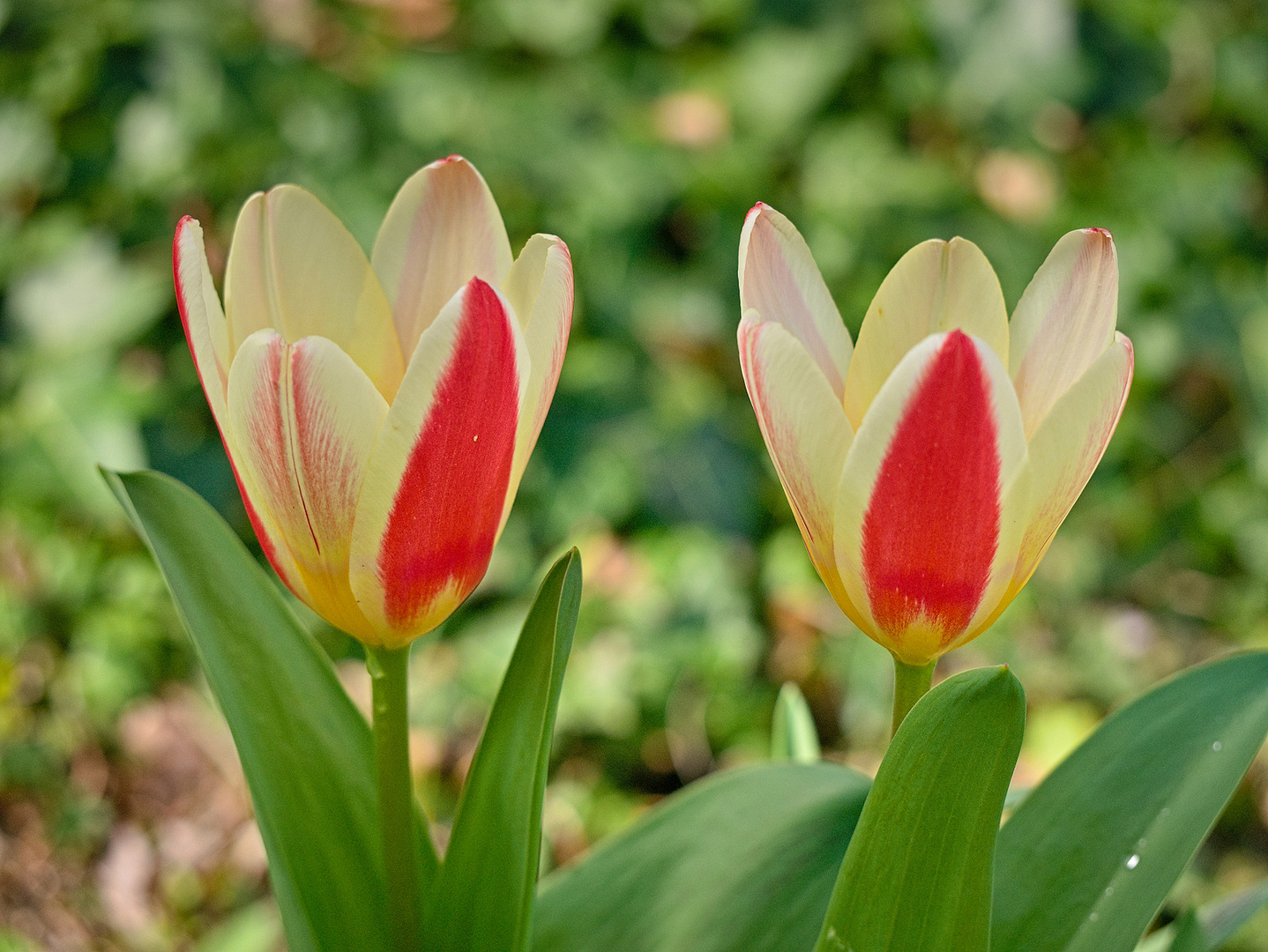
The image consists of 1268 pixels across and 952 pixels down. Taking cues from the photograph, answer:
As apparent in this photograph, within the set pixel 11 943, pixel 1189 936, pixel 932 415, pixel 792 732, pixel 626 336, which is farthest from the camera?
pixel 626 336

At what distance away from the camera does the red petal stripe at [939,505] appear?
1.05 feet

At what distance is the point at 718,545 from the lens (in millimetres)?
1362

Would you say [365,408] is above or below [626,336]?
above

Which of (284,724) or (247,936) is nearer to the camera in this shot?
(284,724)

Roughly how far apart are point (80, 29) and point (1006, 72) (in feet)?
4.02

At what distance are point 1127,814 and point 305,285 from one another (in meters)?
0.36

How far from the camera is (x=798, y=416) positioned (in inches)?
13.6

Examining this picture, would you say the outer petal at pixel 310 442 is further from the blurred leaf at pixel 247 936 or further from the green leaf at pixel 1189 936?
the blurred leaf at pixel 247 936

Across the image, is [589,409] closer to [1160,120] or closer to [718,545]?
[718,545]

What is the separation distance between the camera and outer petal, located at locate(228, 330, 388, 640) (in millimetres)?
338

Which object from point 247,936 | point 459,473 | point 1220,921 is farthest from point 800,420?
point 247,936

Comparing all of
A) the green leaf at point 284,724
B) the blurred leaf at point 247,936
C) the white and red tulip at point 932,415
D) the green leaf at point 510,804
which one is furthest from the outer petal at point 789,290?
the blurred leaf at point 247,936

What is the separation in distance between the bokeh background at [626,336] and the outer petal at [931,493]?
2.84ft

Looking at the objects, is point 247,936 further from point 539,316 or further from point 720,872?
point 539,316
